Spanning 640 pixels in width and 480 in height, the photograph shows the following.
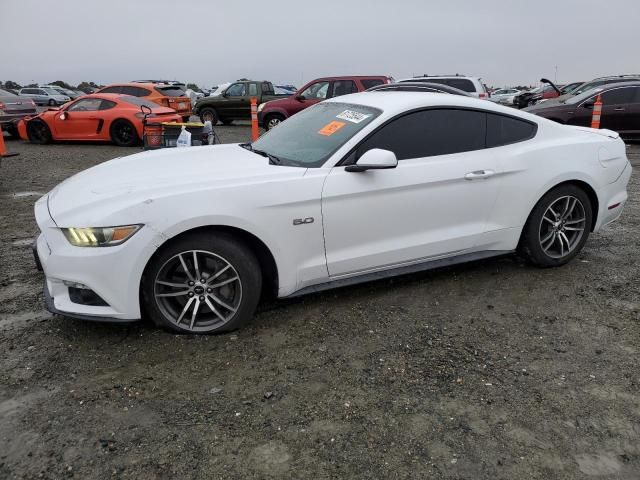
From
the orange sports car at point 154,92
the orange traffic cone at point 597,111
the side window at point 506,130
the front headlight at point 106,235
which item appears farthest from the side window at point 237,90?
the front headlight at point 106,235

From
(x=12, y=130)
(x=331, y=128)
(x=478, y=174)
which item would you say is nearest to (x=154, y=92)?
(x=12, y=130)

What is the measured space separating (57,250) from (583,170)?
3.91 m

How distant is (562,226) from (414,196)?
5.10 ft

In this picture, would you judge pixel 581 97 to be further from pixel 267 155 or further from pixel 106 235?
pixel 106 235

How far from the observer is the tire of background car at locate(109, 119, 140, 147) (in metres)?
12.1

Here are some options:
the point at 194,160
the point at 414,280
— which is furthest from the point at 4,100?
the point at 414,280

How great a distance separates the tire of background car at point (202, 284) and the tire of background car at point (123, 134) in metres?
9.92

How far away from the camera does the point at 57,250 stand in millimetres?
2998

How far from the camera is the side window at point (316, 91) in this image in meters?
14.5

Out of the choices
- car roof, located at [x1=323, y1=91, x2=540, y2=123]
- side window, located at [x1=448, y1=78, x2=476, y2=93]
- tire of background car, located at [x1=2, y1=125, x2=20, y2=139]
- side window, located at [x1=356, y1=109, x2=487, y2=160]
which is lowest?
tire of background car, located at [x1=2, y1=125, x2=20, y2=139]

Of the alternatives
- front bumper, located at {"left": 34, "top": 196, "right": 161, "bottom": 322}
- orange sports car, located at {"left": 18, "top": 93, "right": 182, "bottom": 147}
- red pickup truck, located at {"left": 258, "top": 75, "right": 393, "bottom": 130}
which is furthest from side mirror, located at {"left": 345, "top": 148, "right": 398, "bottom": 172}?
red pickup truck, located at {"left": 258, "top": 75, "right": 393, "bottom": 130}

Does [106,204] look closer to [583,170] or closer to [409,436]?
[409,436]

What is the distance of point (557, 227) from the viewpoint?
4289 millimetres

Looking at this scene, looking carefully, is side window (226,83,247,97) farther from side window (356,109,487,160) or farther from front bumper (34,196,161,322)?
front bumper (34,196,161,322)
